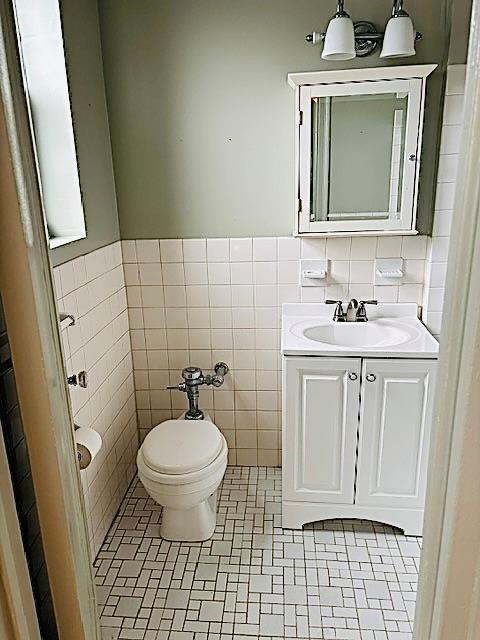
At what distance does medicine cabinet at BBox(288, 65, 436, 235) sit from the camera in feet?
6.57

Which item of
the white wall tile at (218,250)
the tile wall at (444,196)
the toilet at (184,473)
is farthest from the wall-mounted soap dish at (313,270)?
the toilet at (184,473)

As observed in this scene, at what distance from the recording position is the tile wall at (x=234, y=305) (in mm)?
2309

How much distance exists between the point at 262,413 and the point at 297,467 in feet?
1.64

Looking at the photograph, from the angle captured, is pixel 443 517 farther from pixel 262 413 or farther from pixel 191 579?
pixel 262 413

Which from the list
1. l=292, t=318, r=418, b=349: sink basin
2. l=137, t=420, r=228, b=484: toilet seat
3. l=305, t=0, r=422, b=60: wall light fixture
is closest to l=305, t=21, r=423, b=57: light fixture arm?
l=305, t=0, r=422, b=60: wall light fixture

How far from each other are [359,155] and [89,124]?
1.14 meters

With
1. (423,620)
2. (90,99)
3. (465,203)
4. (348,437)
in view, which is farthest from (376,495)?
(90,99)

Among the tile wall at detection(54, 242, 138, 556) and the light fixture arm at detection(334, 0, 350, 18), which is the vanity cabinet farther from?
the light fixture arm at detection(334, 0, 350, 18)

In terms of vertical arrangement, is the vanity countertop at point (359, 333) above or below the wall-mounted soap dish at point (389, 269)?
below

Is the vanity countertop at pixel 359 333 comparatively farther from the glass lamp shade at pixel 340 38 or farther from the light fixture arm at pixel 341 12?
the light fixture arm at pixel 341 12

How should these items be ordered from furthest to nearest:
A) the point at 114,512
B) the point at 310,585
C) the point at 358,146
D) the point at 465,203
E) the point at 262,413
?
the point at 262,413 < the point at 114,512 < the point at 358,146 < the point at 310,585 < the point at 465,203

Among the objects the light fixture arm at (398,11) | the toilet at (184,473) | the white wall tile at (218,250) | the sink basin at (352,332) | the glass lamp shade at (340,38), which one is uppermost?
the light fixture arm at (398,11)

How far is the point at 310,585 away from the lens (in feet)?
6.12

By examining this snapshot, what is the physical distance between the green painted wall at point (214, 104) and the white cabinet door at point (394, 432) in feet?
2.54
